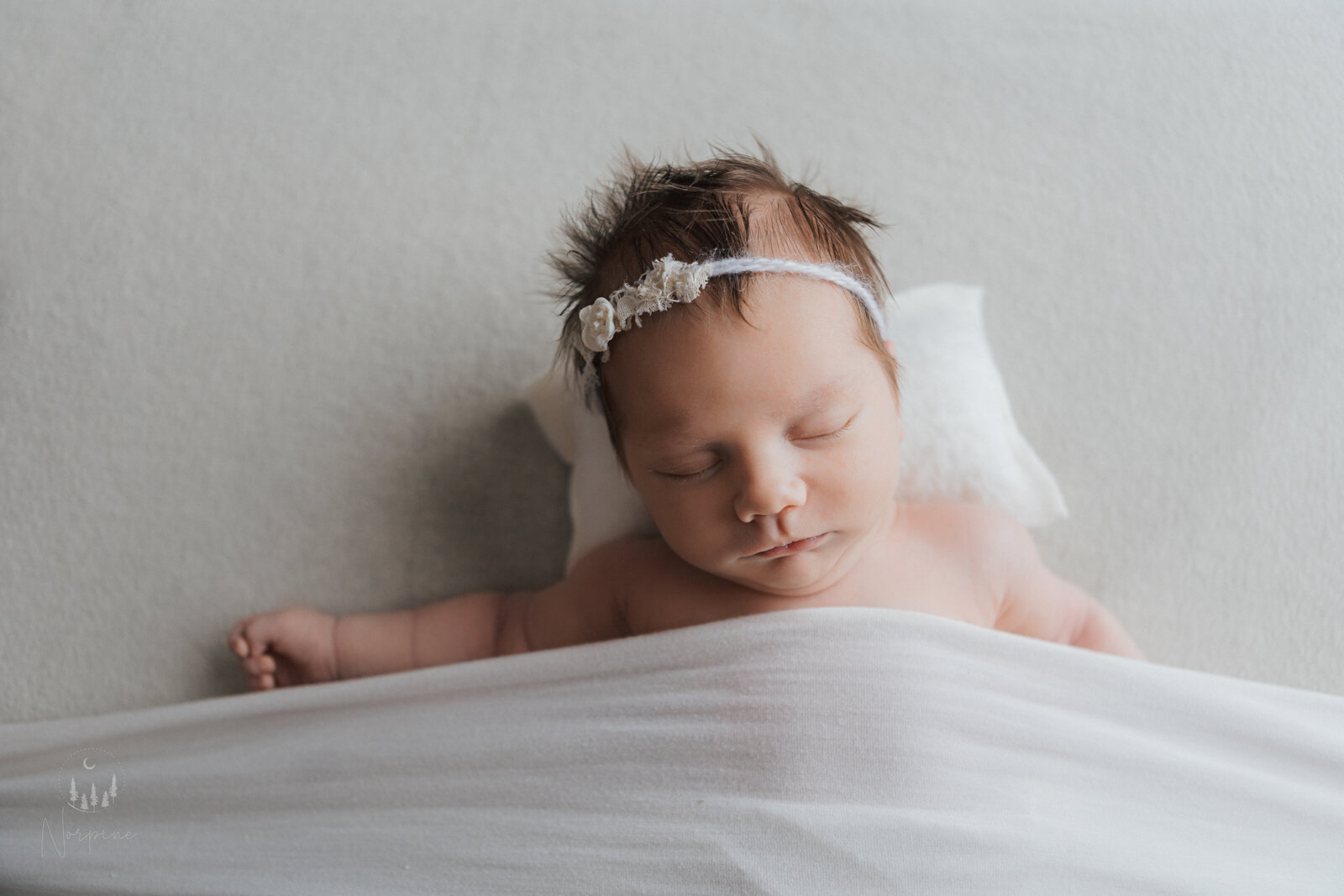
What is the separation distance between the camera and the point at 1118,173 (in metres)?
1.49

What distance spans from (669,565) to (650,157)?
72 centimetres

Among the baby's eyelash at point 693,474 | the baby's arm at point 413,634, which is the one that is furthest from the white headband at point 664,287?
the baby's arm at point 413,634

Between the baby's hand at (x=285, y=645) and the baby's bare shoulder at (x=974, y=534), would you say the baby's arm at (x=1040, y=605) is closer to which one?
the baby's bare shoulder at (x=974, y=534)

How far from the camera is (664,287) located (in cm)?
98

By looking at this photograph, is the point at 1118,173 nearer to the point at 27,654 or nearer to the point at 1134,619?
the point at 1134,619

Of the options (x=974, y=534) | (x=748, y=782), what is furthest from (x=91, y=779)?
(x=974, y=534)

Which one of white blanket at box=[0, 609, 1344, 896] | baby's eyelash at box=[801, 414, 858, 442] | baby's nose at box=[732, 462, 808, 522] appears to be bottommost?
white blanket at box=[0, 609, 1344, 896]

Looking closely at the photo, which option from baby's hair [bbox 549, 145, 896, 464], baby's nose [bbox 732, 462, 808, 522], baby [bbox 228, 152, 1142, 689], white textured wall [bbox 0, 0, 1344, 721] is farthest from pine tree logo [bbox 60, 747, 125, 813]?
baby's nose [bbox 732, 462, 808, 522]

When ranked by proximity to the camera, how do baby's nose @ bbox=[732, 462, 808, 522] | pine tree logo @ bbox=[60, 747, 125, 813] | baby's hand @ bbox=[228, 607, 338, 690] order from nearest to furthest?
1. baby's nose @ bbox=[732, 462, 808, 522]
2. pine tree logo @ bbox=[60, 747, 125, 813]
3. baby's hand @ bbox=[228, 607, 338, 690]

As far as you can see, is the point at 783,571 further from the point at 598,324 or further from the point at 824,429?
the point at 598,324

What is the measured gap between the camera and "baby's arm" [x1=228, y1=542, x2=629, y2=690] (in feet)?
4.15

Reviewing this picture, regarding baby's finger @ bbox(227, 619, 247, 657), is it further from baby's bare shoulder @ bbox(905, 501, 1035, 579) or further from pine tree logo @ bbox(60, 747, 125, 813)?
baby's bare shoulder @ bbox(905, 501, 1035, 579)

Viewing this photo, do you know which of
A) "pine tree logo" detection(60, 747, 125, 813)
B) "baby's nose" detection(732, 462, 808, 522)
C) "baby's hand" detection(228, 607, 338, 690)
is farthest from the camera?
"baby's hand" detection(228, 607, 338, 690)

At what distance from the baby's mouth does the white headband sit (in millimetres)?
298
